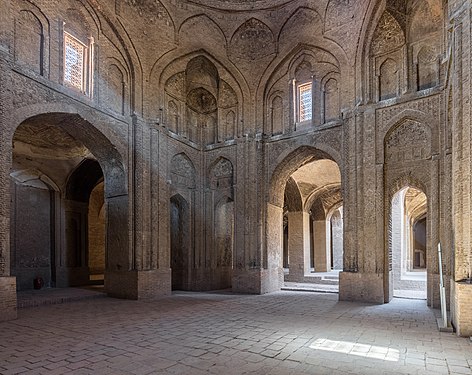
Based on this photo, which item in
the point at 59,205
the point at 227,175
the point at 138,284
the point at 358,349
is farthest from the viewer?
the point at 59,205

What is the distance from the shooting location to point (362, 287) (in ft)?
34.5

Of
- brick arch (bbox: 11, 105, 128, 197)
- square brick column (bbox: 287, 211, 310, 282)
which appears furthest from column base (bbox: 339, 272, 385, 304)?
brick arch (bbox: 11, 105, 128, 197)

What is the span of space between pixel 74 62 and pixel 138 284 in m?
6.82

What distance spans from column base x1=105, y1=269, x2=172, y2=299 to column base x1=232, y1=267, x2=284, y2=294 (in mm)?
2673

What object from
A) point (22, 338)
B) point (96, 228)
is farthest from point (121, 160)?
point (96, 228)

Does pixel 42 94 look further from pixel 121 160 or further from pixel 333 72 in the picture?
pixel 333 72

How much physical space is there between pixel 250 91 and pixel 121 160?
19.0 ft

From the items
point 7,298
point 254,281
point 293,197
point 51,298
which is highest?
point 293,197

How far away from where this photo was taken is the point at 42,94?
28.2ft

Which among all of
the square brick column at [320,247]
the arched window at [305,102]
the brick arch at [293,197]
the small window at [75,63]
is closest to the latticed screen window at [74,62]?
the small window at [75,63]

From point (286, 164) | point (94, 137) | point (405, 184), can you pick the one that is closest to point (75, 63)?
point (94, 137)

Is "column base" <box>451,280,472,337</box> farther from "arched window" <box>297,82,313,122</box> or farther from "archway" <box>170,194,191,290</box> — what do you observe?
"archway" <box>170,194,191,290</box>

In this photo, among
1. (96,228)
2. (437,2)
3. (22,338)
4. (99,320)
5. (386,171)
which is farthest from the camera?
(96,228)

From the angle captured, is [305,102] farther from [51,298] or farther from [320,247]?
[51,298]
